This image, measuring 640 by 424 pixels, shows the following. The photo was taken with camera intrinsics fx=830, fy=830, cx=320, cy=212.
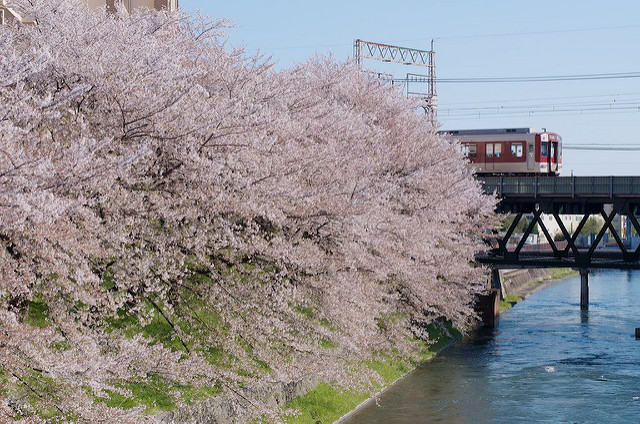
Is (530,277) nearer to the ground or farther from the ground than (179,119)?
nearer to the ground

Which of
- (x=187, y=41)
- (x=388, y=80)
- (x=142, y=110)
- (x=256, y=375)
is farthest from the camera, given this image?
(x=388, y=80)

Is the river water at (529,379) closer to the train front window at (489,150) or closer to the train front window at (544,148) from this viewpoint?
the train front window at (544,148)

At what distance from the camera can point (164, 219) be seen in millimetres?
16141

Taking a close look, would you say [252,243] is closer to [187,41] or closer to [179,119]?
[179,119]

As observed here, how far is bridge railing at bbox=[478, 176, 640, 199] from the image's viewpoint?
40.7 m

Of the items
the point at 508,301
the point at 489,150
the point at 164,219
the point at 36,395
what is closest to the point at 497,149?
the point at 489,150

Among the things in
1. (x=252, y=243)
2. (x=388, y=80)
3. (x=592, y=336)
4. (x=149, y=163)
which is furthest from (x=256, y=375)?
(x=592, y=336)

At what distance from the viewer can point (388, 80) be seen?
37375 millimetres

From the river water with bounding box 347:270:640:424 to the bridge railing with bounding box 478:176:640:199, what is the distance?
7.31 m

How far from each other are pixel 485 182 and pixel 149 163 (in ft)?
108

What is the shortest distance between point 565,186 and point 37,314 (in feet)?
106

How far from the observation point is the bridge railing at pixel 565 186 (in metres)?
40.7

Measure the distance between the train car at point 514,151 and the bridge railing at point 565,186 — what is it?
7232 millimetres

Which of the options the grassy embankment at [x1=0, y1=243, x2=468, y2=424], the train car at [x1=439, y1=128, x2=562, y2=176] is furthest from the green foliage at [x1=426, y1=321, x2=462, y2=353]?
the train car at [x1=439, y1=128, x2=562, y2=176]
